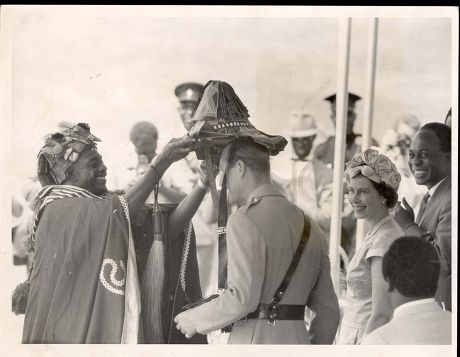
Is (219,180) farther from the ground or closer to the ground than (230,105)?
closer to the ground

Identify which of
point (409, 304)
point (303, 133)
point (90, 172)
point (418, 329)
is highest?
point (303, 133)

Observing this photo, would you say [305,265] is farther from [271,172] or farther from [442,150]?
[442,150]

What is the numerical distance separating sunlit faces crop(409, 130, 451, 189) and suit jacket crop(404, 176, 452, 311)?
0.05 metres

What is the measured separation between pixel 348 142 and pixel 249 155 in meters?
0.47

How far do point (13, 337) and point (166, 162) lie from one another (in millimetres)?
1058

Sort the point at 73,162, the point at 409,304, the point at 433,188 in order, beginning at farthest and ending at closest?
the point at 433,188 → the point at 73,162 → the point at 409,304

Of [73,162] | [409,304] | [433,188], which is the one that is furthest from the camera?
[433,188]

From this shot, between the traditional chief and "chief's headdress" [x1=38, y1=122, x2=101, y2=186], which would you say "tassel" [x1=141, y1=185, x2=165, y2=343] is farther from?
"chief's headdress" [x1=38, y1=122, x2=101, y2=186]

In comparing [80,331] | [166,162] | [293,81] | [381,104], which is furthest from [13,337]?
[381,104]

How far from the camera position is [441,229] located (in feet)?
11.3

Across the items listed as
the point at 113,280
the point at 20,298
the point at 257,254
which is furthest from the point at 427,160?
the point at 20,298

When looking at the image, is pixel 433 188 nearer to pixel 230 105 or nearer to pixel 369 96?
pixel 369 96

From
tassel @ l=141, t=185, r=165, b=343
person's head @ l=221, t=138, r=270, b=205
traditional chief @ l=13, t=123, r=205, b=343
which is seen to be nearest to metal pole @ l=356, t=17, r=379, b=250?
person's head @ l=221, t=138, r=270, b=205

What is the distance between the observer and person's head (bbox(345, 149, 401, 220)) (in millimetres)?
3436
